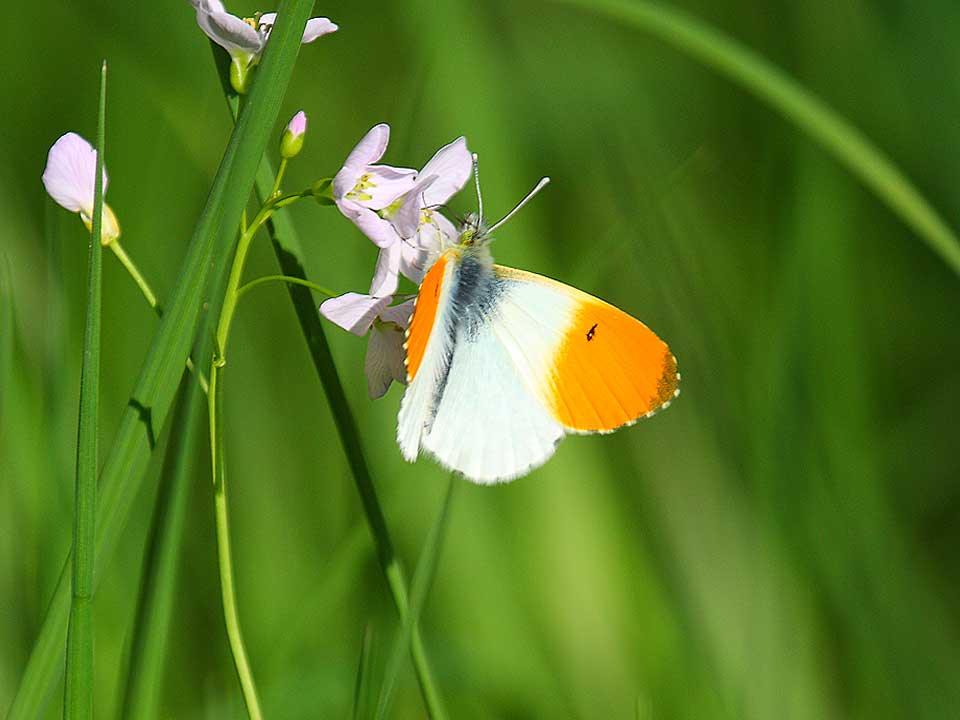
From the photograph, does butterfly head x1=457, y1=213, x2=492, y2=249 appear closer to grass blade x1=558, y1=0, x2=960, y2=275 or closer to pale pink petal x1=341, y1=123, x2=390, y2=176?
pale pink petal x1=341, y1=123, x2=390, y2=176

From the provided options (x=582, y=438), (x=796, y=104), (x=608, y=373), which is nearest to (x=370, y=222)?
(x=608, y=373)

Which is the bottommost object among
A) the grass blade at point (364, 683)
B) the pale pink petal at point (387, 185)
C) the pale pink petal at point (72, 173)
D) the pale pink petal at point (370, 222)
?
the grass blade at point (364, 683)

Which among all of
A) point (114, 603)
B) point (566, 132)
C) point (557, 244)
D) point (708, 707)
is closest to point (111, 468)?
point (114, 603)

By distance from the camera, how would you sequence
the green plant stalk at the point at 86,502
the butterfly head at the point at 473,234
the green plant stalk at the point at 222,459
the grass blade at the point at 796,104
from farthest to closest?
the grass blade at the point at 796,104
the butterfly head at the point at 473,234
the green plant stalk at the point at 222,459
the green plant stalk at the point at 86,502

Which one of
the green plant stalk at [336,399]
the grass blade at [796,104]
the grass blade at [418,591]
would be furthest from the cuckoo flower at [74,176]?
the grass blade at [796,104]

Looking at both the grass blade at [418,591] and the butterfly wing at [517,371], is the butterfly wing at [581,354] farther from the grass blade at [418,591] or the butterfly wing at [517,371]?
the grass blade at [418,591]

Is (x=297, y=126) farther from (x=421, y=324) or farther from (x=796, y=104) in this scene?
(x=796, y=104)

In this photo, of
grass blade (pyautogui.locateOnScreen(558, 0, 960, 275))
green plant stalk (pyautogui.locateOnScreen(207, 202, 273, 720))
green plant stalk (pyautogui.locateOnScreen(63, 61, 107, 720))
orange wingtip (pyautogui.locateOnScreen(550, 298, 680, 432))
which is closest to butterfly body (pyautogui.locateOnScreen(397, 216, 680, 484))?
orange wingtip (pyautogui.locateOnScreen(550, 298, 680, 432))
